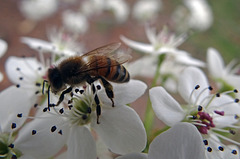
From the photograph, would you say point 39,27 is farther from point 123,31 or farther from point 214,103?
point 214,103

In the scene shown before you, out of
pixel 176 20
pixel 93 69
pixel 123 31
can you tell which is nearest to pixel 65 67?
pixel 93 69

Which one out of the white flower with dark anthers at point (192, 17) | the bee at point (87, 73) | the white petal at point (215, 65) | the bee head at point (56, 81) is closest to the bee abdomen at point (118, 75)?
the bee at point (87, 73)

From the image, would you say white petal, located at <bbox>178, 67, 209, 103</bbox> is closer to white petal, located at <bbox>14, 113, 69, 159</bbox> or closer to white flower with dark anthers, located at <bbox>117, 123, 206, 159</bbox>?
white flower with dark anthers, located at <bbox>117, 123, 206, 159</bbox>

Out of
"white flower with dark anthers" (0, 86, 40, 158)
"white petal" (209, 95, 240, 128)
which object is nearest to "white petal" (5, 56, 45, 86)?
"white flower with dark anthers" (0, 86, 40, 158)

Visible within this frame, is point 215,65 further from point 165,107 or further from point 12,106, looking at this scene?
point 12,106

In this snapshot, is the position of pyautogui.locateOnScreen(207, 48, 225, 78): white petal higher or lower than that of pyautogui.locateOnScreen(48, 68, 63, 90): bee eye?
higher

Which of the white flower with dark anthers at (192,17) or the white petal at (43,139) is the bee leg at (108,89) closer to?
the white petal at (43,139)
